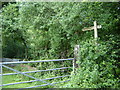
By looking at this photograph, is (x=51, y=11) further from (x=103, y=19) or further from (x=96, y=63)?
(x=96, y=63)

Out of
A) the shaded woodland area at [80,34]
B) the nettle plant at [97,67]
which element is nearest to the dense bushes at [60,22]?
the shaded woodland area at [80,34]

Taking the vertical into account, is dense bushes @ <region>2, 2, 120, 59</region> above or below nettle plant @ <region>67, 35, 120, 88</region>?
above

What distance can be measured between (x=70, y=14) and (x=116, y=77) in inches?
99.8

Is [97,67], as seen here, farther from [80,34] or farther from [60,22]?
[60,22]

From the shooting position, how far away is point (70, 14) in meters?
4.08

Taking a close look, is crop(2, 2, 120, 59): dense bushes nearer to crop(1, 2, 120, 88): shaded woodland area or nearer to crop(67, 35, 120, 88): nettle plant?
crop(1, 2, 120, 88): shaded woodland area

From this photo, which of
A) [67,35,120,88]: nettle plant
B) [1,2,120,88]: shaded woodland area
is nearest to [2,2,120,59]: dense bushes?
[1,2,120,88]: shaded woodland area

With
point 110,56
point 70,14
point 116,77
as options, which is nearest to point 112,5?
point 70,14

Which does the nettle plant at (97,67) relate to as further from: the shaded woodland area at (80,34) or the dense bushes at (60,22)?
the dense bushes at (60,22)

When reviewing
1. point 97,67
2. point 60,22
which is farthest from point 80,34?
point 97,67

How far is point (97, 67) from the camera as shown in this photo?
3221mm

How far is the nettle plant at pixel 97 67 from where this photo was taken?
Answer: 304 cm

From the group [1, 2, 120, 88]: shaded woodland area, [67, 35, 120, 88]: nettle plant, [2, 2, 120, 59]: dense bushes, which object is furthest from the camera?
[2, 2, 120, 59]: dense bushes

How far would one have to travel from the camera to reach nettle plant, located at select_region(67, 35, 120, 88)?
3.04 m
